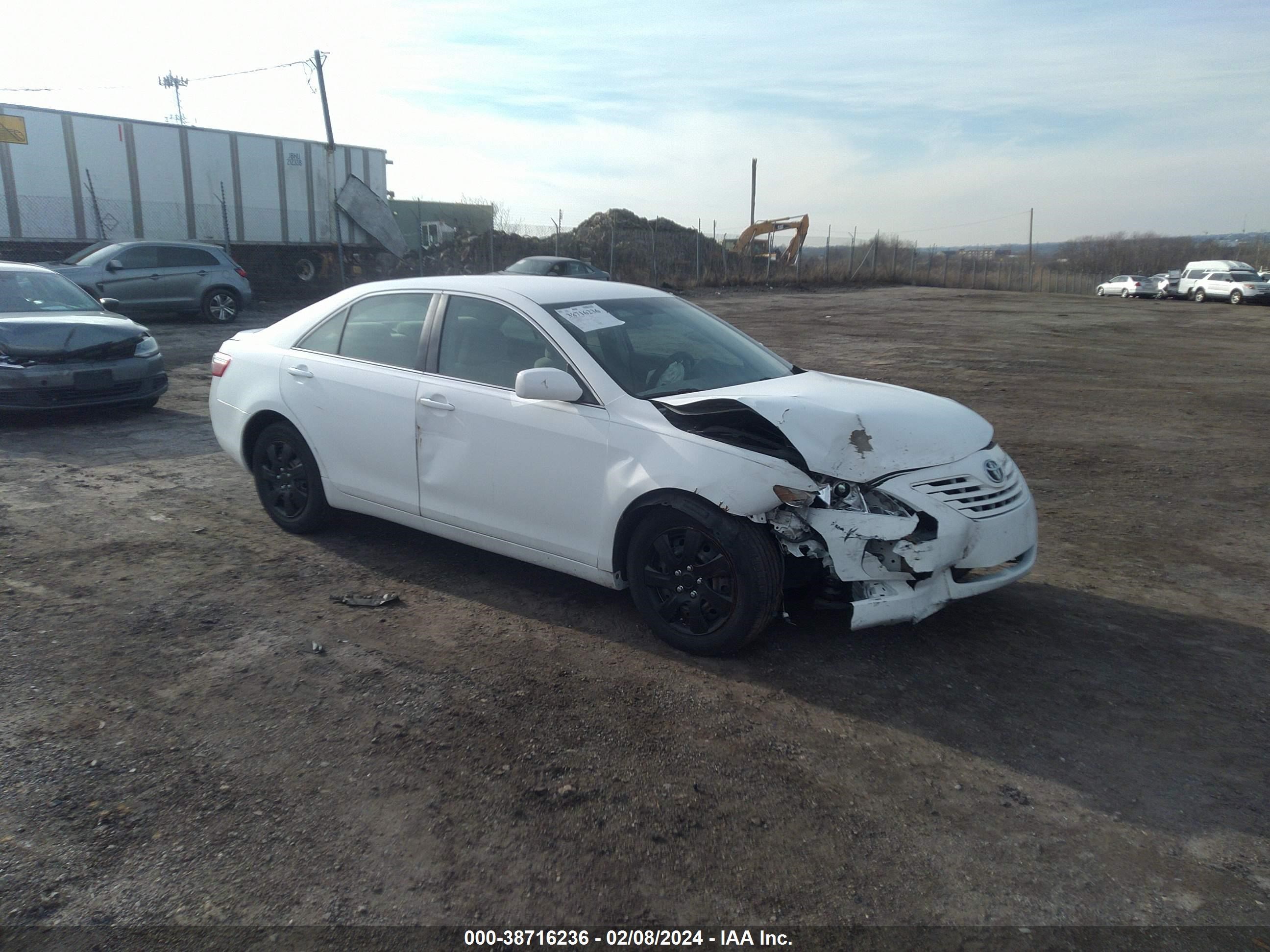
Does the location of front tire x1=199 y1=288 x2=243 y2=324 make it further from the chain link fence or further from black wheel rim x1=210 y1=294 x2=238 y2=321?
the chain link fence

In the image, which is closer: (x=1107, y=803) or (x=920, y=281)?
(x=1107, y=803)

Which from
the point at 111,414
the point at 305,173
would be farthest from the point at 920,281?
the point at 111,414

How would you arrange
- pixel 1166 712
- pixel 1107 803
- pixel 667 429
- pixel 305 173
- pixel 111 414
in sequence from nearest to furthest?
1. pixel 1107 803
2. pixel 1166 712
3. pixel 667 429
4. pixel 111 414
5. pixel 305 173

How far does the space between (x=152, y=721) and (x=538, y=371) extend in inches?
83.6

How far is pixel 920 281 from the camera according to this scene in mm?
47469

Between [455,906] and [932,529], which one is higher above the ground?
[932,529]

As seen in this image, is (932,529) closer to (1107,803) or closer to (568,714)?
(1107,803)

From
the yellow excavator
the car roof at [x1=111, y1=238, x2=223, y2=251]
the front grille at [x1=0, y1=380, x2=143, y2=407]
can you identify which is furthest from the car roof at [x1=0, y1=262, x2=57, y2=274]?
the yellow excavator

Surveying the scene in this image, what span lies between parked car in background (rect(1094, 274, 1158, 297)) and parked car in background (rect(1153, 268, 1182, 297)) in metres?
0.32

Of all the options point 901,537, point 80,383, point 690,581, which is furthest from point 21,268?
point 901,537

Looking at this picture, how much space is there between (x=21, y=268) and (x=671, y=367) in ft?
27.9

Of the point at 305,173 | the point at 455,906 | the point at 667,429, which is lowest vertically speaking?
the point at 455,906

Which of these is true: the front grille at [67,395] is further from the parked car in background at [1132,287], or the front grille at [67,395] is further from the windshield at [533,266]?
the parked car in background at [1132,287]

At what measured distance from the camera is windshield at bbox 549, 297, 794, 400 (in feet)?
14.1
